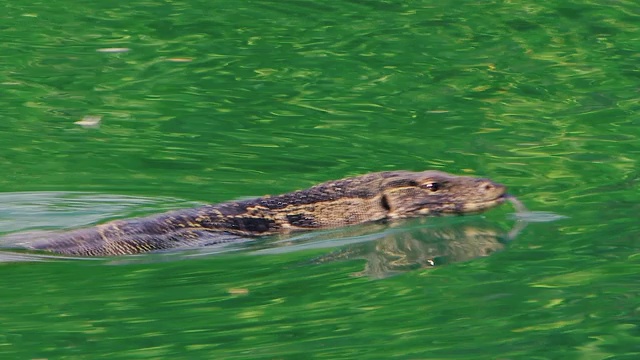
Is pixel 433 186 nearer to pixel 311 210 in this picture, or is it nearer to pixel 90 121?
pixel 311 210

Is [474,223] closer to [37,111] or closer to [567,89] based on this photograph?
[567,89]

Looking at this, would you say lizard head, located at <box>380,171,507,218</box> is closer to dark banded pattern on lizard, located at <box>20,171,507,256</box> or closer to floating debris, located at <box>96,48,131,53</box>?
dark banded pattern on lizard, located at <box>20,171,507,256</box>

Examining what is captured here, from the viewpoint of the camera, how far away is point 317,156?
11.5 metres

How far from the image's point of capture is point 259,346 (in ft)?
22.2

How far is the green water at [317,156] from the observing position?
7098 millimetres

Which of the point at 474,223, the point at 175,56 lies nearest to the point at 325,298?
the point at 474,223

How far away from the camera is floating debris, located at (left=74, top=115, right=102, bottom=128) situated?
12.4 metres

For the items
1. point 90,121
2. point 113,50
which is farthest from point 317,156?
point 113,50

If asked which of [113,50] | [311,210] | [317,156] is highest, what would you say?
[311,210]

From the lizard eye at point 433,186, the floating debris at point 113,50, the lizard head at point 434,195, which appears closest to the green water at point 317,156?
the floating debris at point 113,50

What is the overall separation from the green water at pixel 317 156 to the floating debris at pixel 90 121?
0.10m

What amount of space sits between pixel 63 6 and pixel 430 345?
1030 centimetres

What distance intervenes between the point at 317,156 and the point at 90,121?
7.26 ft

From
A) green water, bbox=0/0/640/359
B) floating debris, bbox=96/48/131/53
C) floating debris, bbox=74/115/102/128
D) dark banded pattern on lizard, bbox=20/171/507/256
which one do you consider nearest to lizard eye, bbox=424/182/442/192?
dark banded pattern on lizard, bbox=20/171/507/256
